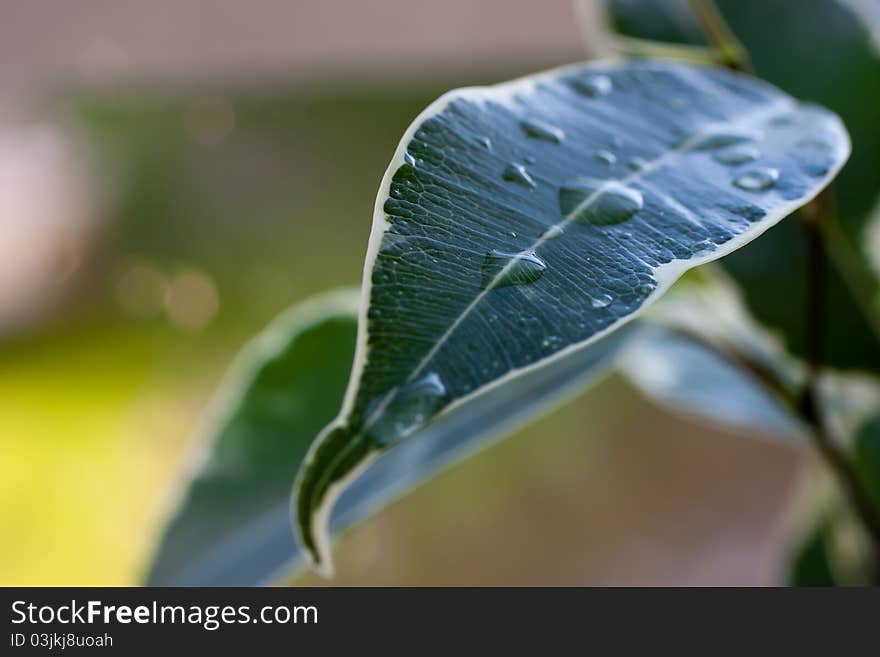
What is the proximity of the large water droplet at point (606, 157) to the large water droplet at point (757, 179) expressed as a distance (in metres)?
0.03

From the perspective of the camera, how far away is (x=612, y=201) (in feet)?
0.68

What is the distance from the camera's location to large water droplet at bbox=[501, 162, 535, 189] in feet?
0.67

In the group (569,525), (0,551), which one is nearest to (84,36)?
(0,551)

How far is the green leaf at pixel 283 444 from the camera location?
0.34 metres

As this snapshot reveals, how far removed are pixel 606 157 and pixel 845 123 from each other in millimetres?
173

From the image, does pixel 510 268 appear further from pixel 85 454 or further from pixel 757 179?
pixel 85 454

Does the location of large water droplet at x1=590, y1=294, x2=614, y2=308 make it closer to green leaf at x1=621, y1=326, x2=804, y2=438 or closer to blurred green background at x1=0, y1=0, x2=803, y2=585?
green leaf at x1=621, y1=326, x2=804, y2=438

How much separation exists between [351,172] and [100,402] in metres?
0.42

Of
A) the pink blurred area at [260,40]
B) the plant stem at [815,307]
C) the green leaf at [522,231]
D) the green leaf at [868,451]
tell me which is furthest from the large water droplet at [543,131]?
the pink blurred area at [260,40]

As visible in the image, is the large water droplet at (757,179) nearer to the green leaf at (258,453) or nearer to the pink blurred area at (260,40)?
the green leaf at (258,453)

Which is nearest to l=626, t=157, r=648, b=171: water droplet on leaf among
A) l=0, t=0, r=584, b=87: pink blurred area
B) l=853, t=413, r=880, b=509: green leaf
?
l=853, t=413, r=880, b=509: green leaf

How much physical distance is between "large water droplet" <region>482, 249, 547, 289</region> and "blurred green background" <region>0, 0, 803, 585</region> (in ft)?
2.44
